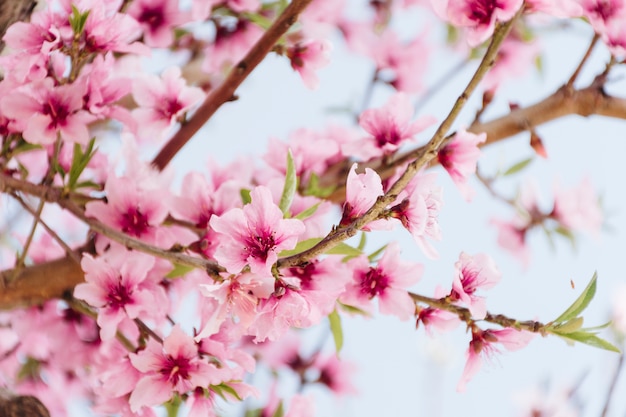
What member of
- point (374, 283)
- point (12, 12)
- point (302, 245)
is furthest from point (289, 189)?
point (12, 12)

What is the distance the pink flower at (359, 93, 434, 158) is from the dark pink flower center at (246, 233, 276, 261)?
274mm

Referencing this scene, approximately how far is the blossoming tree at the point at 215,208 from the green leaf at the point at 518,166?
1.6 inches

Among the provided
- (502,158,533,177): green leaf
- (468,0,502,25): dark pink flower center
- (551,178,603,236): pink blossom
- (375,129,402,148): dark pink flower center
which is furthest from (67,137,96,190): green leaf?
(551,178,603,236): pink blossom

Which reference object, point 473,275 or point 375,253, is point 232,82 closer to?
point 375,253

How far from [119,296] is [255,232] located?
0.75 feet

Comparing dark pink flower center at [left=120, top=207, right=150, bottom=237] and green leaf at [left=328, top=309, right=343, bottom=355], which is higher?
dark pink flower center at [left=120, top=207, right=150, bottom=237]

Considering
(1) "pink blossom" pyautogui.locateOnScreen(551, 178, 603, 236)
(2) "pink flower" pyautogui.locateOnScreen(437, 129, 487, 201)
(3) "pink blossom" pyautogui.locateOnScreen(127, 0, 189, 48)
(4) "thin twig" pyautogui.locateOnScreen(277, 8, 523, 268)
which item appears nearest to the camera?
(4) "thin twig" pyautogui.locateOnScreen(277, 8, 523, 268)

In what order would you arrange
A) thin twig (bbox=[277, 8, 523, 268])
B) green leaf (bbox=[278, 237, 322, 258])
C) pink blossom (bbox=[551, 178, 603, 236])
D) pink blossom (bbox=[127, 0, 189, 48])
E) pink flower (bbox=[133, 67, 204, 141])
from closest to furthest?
1. thin twig (bbox=[277, 8, 523, 268])
2. green leaf (bbox=[278, 237, 322, 258])
3. pink flower (bbox=[133, 67, 204, 141])
4. pink blossom (bbox=[127, 0, 189, 48])
5. pink blossom (bbox=[551, 178, 603, 236])

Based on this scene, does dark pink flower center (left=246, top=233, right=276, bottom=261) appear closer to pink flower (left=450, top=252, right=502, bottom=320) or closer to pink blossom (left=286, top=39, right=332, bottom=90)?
pink flower (left=450, top=252, right=502, bottom=320)

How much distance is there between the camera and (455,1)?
71 centimetres

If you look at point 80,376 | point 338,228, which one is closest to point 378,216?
point 338,228

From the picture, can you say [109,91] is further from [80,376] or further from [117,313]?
[80,376]

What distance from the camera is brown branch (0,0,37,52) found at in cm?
82

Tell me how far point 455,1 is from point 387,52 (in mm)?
618
